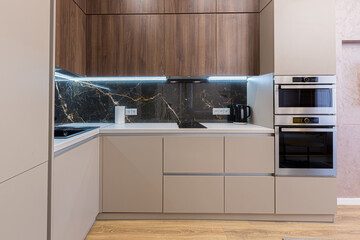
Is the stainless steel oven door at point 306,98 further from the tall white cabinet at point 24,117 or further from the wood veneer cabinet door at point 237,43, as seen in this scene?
the tall white cabinet at point 24,117

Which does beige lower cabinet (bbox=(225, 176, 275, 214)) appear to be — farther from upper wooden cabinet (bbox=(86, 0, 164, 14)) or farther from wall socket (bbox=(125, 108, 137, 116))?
upper wooden cabinet (bbox=(86, 0, 164, 14))

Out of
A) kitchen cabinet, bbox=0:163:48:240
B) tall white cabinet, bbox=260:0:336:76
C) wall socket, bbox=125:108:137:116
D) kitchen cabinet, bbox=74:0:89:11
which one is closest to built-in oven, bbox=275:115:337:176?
tall white cabinet, bbox=260:0:336:76

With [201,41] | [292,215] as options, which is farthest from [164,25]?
[292,215]

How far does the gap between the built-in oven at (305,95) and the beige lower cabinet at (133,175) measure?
1.19 meters

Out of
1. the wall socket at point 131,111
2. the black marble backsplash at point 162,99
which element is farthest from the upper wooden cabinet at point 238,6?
the wall socket at point 131,111

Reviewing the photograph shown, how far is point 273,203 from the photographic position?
211 centimetres

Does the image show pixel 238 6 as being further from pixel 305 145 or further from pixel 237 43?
pixel 305 145

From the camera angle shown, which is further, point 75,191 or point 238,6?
point 238,6

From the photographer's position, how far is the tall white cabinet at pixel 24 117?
0.83 metres

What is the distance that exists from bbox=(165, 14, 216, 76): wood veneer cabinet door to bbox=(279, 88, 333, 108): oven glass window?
745mm

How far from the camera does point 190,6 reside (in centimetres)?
240

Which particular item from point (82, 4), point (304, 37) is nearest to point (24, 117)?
point (82, 4)

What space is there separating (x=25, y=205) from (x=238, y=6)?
2.45 metres

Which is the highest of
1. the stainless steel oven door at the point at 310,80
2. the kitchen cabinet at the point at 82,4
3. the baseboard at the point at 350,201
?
the kitchen cabinet at the point at 82,4
